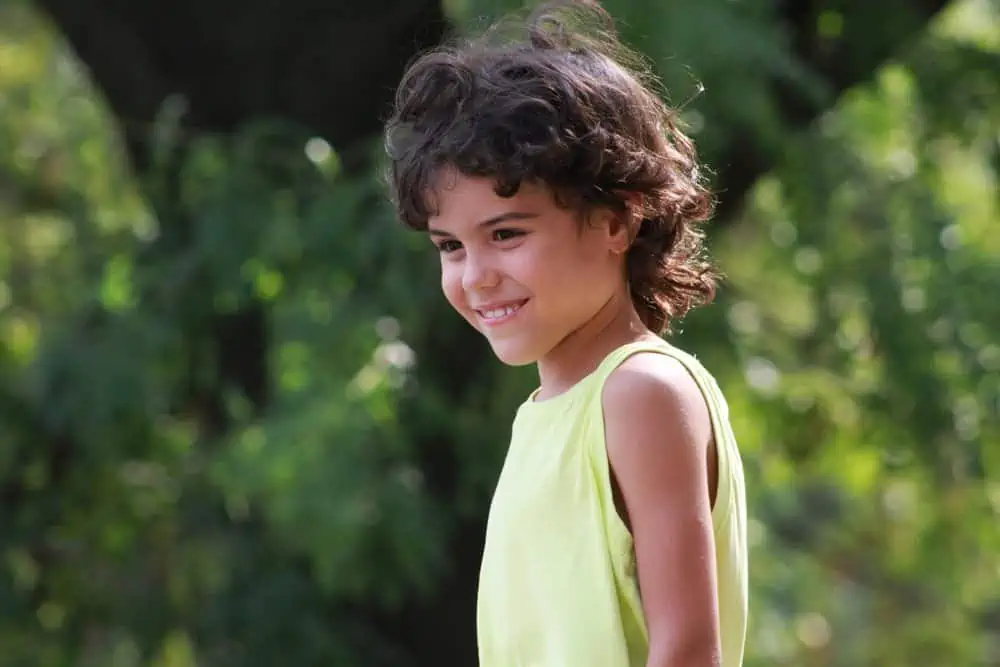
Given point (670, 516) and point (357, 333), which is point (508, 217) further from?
point (357, 333)

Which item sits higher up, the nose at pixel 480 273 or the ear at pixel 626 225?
the ear at pixel 626 225

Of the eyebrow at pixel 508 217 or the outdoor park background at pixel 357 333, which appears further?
the outdoor park background at pixel 357 333

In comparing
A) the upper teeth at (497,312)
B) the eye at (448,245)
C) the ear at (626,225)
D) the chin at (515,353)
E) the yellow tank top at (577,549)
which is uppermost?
the ear at (626,225)

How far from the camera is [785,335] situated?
18.3 ft

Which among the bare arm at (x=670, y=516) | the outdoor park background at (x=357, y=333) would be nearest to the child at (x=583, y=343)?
the bare arm at (x=670, y=516)

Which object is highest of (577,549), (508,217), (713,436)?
(508,217)

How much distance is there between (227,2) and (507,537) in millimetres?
3980

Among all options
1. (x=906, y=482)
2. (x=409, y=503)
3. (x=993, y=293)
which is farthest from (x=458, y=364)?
(x=906, y=482)

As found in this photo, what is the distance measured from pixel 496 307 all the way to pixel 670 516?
0.99ft

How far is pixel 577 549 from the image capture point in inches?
62.2

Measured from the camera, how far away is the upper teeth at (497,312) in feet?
5.54

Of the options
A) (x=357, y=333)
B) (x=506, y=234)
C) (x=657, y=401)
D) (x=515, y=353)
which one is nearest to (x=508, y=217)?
(x=506, y=234)

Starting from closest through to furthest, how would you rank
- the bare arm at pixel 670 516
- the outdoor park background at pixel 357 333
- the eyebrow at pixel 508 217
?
the bare arm at pixel 670 516
the eyebrow at pixel 508 217
the outdoor park background at pixel 357 333

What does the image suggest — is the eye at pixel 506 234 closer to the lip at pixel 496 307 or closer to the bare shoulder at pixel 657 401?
the lip at pixel 496 307
